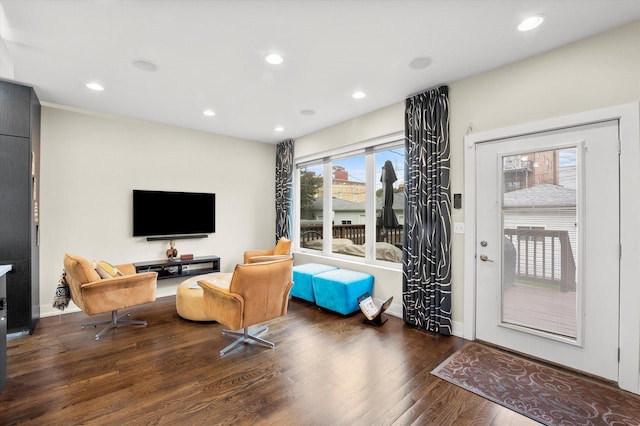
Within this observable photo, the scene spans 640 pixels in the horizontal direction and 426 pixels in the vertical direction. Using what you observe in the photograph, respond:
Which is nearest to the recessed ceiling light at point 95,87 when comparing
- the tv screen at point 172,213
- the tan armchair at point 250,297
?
the tv screen at point 172,213

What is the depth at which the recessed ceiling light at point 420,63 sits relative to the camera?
2723 millimetres

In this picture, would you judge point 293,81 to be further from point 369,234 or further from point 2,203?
point 2,203

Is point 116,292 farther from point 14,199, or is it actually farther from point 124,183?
point 124,183

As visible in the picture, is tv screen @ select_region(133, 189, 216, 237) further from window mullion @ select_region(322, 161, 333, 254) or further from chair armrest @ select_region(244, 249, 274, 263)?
window mullion @ select_region(322, 161, 333, 254)

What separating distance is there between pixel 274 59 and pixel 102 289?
2.97 metres

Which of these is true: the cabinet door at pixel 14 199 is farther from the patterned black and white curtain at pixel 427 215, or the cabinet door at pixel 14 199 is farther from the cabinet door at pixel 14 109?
the patterned black and white curtain at pixel 427 215

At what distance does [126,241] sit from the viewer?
4.39m

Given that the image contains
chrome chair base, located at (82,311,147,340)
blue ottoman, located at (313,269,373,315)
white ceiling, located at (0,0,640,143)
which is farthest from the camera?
blue ottoman, located at (313,269,373,315)

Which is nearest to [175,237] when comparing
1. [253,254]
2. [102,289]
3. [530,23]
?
[253,254]

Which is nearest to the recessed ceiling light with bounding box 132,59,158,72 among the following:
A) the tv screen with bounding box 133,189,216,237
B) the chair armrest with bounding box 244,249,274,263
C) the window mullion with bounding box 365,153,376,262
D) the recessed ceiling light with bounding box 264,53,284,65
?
the recessed ceiling light with bounding box 264,53,284,65

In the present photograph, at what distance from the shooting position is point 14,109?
3.17 meters

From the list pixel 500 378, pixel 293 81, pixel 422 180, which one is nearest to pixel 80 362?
pixel 293 81

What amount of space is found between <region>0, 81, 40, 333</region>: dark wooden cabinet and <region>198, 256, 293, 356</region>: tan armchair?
2.09 meters

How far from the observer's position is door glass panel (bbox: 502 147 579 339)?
249 centimetres
